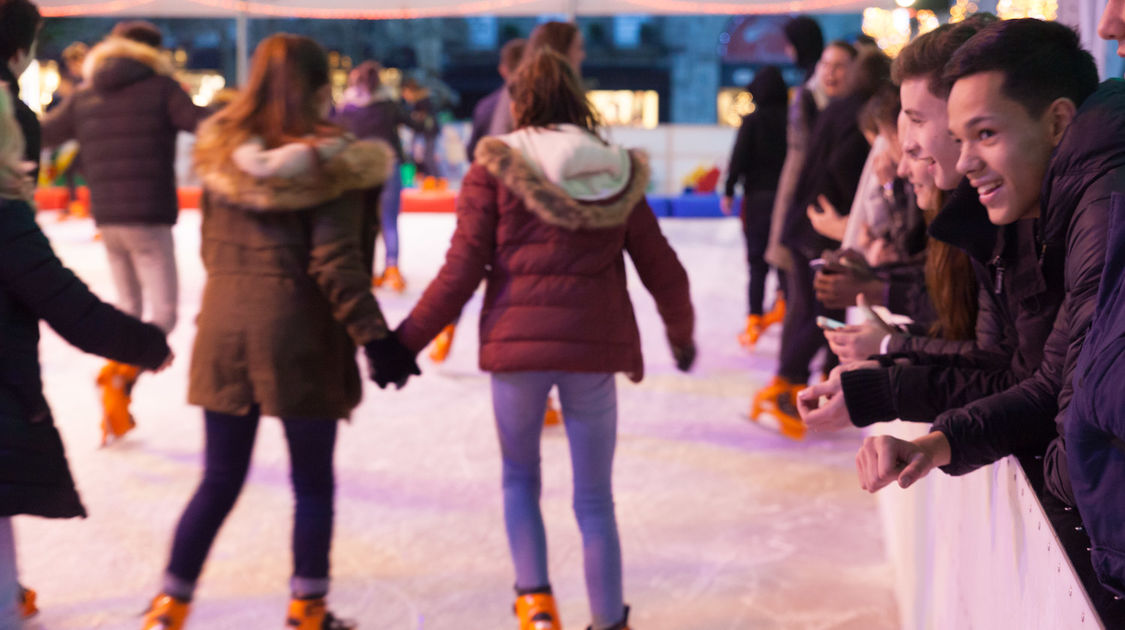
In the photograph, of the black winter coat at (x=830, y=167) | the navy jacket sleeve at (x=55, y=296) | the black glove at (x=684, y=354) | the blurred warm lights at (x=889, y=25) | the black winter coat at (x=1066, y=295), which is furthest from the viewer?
the blurred warm lights at (x=889, y=25)

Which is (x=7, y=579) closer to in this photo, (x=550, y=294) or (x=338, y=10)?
(x=550, y=294)

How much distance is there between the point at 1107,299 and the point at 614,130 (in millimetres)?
12501

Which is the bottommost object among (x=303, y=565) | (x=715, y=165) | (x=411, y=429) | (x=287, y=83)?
(x=715, y=165)

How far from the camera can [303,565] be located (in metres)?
2.35

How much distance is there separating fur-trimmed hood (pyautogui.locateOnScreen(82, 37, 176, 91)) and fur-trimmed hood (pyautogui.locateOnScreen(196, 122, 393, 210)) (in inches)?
71.3

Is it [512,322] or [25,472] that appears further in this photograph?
[512,322]

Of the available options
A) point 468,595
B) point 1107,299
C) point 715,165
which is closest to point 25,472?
point 468,595

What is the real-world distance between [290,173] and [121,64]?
6.61 ft

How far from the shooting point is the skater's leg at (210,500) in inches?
89.5

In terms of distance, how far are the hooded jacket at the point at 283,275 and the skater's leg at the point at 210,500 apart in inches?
2.0

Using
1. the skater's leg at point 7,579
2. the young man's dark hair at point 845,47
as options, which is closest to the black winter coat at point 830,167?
the young man's dark hair at point 845,47

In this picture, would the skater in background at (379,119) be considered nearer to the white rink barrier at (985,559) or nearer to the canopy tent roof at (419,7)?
the white rink barrier at (985,559)

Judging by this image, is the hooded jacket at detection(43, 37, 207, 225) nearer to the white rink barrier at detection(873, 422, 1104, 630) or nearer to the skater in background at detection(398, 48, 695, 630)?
the skater in background at detection(398, 48, 695, 630)

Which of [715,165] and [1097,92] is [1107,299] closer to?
[1097,92]
